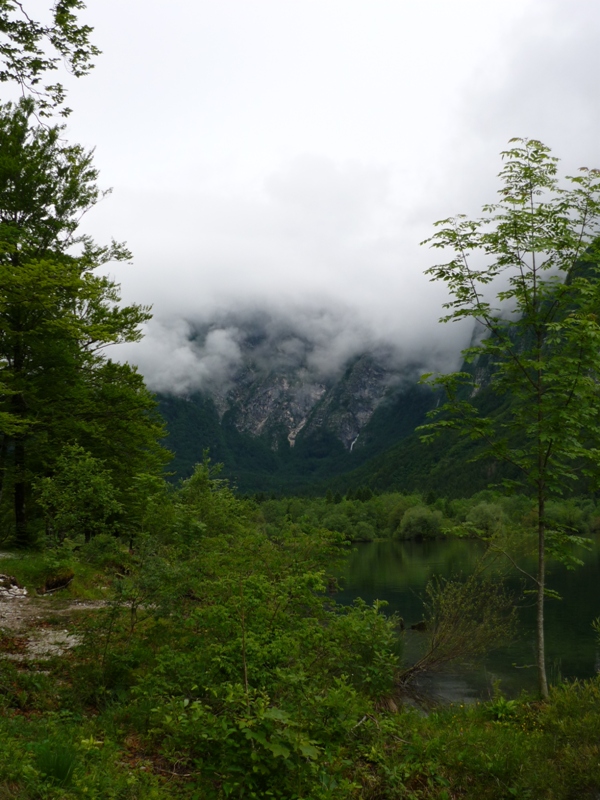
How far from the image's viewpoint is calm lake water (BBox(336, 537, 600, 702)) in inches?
750

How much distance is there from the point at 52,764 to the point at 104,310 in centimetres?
1724

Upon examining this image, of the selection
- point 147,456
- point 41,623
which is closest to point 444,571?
point 147,456

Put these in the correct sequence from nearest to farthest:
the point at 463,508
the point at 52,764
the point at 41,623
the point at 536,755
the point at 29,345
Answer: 1. the point at 52,764
2. the point at 536,755
3. the point at 41,623
4. the point at 29,345
5. the point at 463,508

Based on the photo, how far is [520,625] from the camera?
29188mm

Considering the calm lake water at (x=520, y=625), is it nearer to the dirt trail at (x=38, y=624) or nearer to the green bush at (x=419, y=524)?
the dirt trail at (x=38, y=624)

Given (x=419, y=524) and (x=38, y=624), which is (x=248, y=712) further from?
(x=419, y=524)

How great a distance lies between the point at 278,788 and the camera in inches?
162

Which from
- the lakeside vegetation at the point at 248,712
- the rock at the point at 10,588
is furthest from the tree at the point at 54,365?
the lakeside vegetation at the point at 248,712

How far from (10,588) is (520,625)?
25517 mm

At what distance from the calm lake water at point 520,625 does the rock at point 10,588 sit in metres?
7.67

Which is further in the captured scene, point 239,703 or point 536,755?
point 536,755

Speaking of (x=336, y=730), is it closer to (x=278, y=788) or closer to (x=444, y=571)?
(x=278, y=788)

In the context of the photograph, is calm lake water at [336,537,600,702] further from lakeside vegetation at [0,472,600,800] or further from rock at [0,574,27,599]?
rock at [0,574,27,599]

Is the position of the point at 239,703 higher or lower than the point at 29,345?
lower
